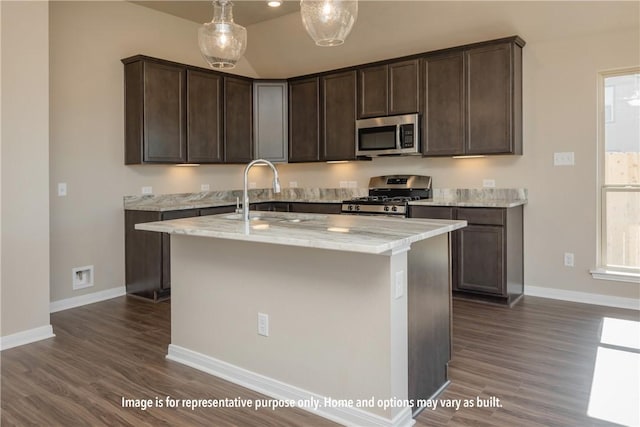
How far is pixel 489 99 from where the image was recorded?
4.35 m

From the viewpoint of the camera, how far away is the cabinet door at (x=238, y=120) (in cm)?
538

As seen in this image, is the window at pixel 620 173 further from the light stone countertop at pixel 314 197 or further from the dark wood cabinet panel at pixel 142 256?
the dark wood cabinet panel at pixel 142 256

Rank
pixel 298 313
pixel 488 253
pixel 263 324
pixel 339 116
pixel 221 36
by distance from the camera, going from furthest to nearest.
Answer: pixel 339 116
pixel 488 253
pixel 221 36
pixel 263 324
pixel 298 313

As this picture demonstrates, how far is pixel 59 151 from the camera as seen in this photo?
13.7ft

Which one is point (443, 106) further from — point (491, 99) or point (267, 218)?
point (267, 218)

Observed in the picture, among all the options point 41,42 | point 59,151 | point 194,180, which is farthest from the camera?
point 194,180

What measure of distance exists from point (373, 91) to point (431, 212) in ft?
5.12

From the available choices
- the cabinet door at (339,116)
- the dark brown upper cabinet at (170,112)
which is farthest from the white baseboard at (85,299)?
the cabinet door at (339,116)

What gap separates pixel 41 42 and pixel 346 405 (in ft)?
10.7

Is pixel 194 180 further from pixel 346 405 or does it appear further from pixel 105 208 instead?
pixel 346 405

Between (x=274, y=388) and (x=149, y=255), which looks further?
(x=149, y=255)

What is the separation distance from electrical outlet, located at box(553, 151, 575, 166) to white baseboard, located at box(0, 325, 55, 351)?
4.51 metres

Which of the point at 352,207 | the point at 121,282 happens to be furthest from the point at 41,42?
the point at 352,207

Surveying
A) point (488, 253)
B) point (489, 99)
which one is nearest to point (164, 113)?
point (489, 99)
